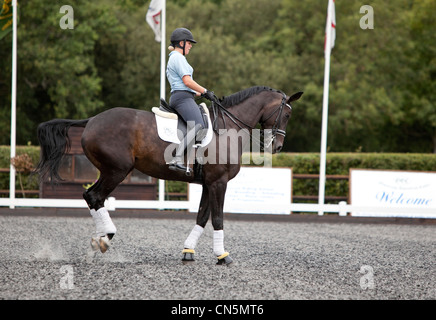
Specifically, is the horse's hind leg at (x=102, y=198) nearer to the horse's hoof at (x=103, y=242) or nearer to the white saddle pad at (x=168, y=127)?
the horse's hoof at (x=103, y=242)

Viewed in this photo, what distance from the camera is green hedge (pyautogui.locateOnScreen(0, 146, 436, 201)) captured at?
16.5 metres

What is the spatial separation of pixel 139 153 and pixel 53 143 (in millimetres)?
1258

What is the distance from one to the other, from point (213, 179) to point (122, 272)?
1.66 meters

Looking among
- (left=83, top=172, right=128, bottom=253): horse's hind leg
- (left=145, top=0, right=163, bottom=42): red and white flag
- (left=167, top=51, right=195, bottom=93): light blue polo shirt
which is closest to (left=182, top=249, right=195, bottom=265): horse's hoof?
(left=83, top=172, right=128, bottom=253): horse's hind leg

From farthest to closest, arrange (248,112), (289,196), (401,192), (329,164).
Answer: (329,164) < (289,196) < (401,192) < (248,112)

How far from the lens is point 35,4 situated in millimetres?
24516

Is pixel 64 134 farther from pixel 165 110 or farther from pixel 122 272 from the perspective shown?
pixel 122 272

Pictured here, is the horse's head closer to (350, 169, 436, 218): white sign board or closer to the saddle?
the saddle

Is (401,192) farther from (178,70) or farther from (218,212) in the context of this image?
(178,70)

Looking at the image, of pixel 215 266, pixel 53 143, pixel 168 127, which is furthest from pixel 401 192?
pixel 53 143

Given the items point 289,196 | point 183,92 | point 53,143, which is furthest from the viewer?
point 289,196

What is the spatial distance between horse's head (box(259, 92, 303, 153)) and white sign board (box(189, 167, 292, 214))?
6.91 m

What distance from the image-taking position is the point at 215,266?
267 inches

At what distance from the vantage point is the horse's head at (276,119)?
24.1 feet
